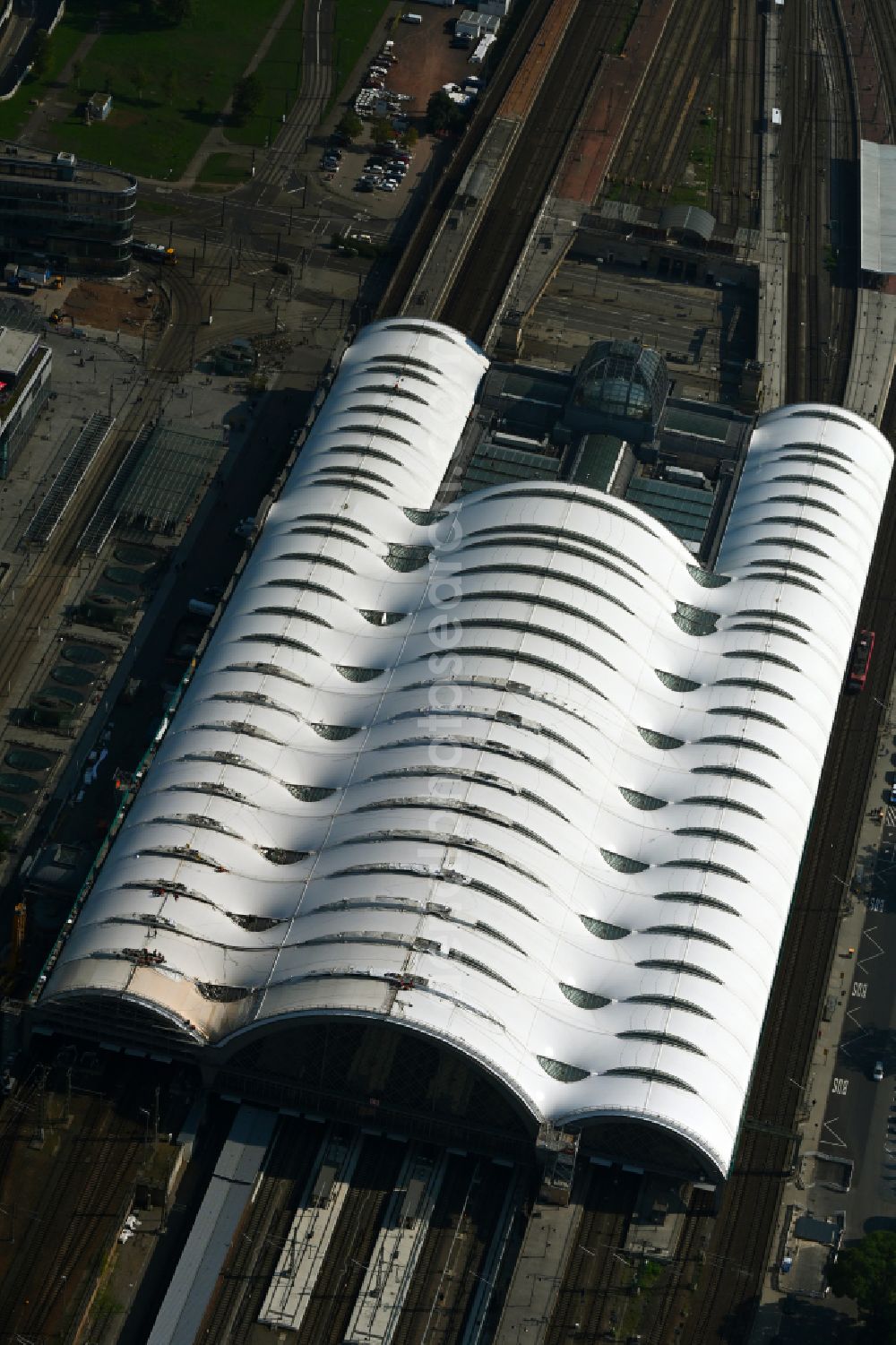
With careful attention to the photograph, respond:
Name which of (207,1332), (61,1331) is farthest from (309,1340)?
(61,1331)

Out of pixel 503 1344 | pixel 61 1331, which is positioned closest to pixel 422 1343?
pixel 503 1344

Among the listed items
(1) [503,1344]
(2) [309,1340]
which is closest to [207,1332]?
(2) [309,1340]

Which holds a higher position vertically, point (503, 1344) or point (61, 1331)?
point (503, 1344)

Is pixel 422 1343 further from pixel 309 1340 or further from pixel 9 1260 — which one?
pixel 9 1260

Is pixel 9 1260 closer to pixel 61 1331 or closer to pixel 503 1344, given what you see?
pixel 61 1331

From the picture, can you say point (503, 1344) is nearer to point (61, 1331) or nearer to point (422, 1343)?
point (422, 1343)

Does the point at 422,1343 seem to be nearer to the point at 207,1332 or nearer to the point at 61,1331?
the point at 207,1332
